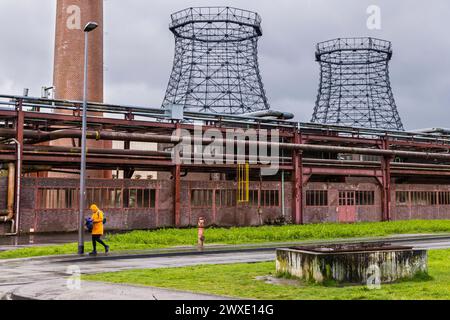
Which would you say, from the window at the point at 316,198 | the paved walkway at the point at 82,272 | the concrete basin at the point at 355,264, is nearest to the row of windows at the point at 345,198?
the window at the point at 316,198

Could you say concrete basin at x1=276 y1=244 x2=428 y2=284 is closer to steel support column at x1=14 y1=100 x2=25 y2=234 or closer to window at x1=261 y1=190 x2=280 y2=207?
steel support column at x1=14 y1=100 x2=25 y2=234

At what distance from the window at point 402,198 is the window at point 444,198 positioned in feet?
17.2

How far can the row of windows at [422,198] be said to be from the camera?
52.0m

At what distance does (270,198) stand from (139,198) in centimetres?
1081

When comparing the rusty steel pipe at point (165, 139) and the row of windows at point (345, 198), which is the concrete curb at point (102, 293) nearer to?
the rusty steel pipe at point (165, 139)

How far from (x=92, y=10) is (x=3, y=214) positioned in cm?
2142

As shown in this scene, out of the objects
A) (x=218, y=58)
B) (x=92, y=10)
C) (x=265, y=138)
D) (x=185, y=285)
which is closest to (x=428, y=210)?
(x=265, y=138)

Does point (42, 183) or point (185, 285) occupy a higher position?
point (42, 183)

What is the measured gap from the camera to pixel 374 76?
7825 centimetres

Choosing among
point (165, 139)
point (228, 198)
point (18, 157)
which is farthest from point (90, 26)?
point (228, 198)

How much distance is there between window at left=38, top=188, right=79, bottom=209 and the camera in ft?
113

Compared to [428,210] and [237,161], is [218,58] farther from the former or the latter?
[428,210]

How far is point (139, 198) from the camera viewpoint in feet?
126
